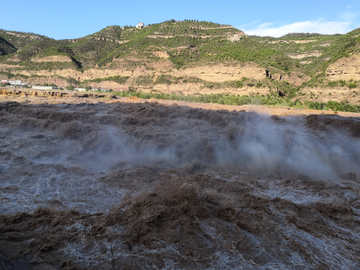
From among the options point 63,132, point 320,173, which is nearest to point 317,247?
point 320,173

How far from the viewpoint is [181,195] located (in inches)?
236

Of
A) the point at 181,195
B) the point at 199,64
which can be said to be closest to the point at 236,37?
the point at 199,64

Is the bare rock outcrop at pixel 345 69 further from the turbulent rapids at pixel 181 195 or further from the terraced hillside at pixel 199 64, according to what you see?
the turbulent rapids at pixel 181 195

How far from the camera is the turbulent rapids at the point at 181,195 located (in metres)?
4.49

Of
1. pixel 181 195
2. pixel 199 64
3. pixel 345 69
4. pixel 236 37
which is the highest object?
pixel 236 37

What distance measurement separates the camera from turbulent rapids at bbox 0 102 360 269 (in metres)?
4.49

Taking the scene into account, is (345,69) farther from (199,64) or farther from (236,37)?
(236,37)

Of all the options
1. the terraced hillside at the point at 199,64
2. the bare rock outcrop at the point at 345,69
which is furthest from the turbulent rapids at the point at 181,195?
the terraced hillside at the point at 199,64

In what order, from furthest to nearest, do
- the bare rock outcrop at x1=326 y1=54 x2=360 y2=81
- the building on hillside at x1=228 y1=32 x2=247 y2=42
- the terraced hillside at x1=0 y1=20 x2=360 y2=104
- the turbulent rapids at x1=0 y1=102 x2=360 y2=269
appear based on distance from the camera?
the building on hillside at x1=228 y1=32 x2=247 y2=42, the terraced hillside at x1=0 y1=20 x2=360 y2=104, the bare rock outcrop at x1=326 y1=54 x2=360 y2=81, the turbulent rapids at x1=0 y1=102 x2=360 y2=269

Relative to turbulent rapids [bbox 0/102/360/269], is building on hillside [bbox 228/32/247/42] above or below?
above

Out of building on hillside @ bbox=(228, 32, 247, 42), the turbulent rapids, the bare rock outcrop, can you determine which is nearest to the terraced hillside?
the bare rock outcrop

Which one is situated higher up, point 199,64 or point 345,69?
point 199,64

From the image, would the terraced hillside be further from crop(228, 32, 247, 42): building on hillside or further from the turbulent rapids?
the turbulent rapids

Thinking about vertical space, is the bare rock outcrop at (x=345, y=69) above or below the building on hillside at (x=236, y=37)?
below
